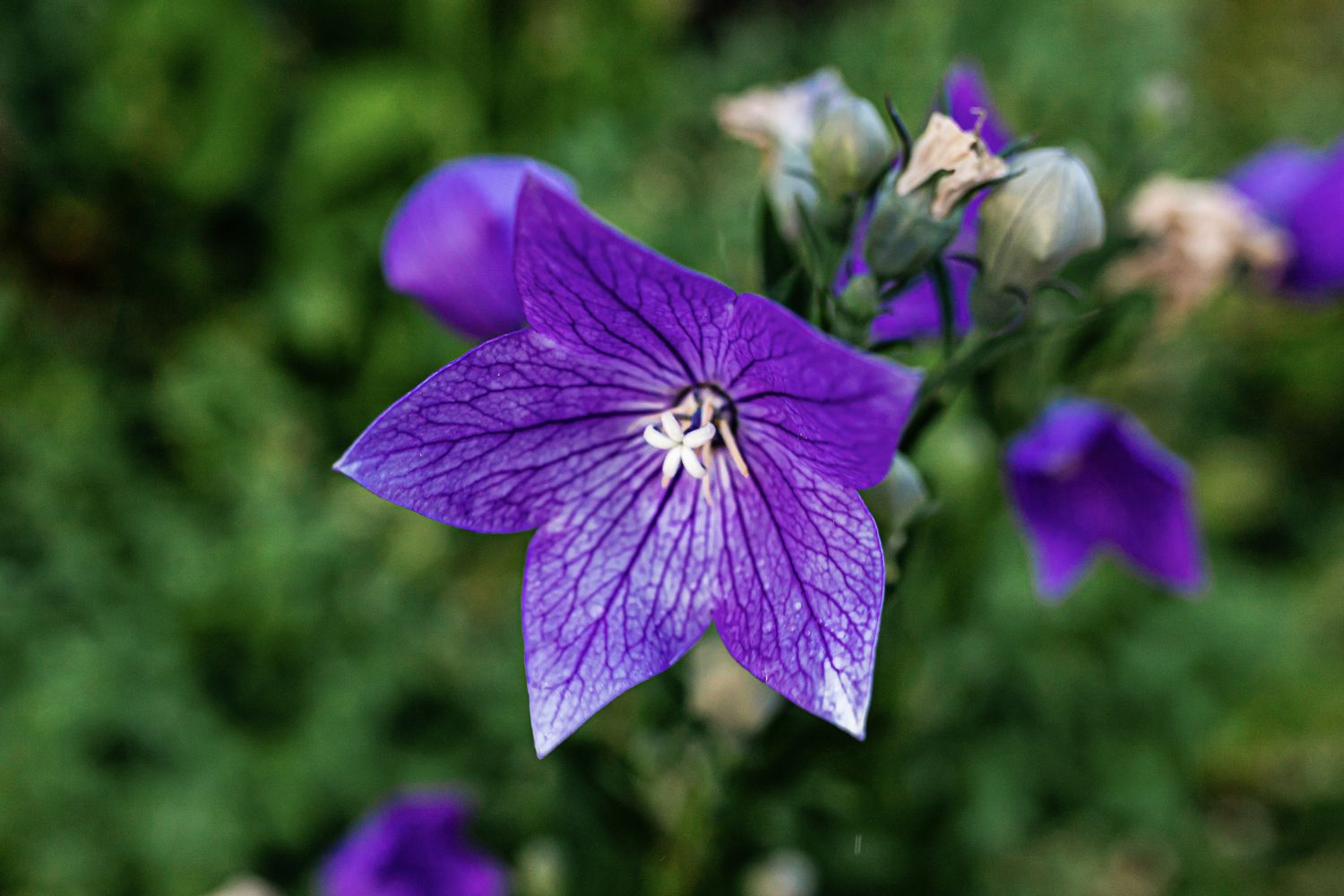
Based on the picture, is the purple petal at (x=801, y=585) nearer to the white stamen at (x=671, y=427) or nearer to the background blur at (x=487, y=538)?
the white stamen at (x=671, y=427)

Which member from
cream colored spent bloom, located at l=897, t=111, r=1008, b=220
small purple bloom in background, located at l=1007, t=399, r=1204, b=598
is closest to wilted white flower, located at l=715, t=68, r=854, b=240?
cream colored spent bloom, located at l=897, t=111, r=1008, b=220

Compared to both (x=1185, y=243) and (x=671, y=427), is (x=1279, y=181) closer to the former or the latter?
(x=1185, y=243)

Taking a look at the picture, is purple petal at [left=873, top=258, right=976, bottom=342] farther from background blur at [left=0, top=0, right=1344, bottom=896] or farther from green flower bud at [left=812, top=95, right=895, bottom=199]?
green flower bud at [left=812, top=95, right=895, bottom=199]

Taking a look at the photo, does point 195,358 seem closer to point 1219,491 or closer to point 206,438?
point 206,438

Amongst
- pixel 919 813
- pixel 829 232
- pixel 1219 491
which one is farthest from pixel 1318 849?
pixel 829 232

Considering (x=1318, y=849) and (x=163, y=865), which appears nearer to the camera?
(x=163, y=865)
